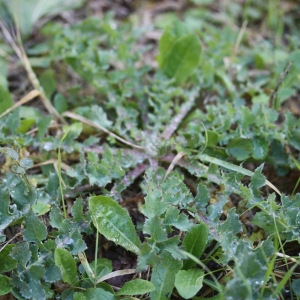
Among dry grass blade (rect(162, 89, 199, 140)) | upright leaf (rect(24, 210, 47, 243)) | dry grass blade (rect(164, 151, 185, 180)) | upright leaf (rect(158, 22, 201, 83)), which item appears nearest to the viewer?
upright leaf (rect(24, 210, 47, 243))

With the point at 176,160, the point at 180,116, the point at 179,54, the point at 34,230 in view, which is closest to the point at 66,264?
the point at 34,230

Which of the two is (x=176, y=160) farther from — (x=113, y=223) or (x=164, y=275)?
(x=164, y=275)

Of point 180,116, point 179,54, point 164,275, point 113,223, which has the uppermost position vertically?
point 179,54

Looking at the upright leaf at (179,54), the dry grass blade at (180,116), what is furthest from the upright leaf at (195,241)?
the upright leaf at (179,54)

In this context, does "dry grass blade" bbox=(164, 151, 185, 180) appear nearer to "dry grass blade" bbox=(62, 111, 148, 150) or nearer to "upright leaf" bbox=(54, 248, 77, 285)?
"dry grass blade" bbox=(62, 111, 148, 150)

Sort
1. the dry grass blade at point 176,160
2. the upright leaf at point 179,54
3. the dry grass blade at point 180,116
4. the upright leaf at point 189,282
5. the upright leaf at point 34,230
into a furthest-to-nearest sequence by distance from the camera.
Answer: the upright leaf at point 179,54, the dry grass blade at point 180,116, the dry grass blade at point 176,160, the upright leaf at point 34,230, the upright leaf at point 189,282

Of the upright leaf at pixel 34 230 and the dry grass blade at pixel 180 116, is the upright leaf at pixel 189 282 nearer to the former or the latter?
the upright leaf at pixel 34 230

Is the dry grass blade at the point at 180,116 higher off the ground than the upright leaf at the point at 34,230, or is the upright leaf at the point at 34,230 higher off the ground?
the dry grass blade at the point at 180,116

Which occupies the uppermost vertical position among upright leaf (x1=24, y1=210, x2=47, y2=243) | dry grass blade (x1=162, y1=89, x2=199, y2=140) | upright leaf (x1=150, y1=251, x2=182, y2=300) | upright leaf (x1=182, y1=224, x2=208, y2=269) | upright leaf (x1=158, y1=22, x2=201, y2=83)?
upright leaf (x1=158, y1=22, x2=201, y2=83)

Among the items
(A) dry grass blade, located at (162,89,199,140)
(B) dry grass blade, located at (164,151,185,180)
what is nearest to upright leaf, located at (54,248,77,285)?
(B) dry grass blade, located at (164,151,185,180)
